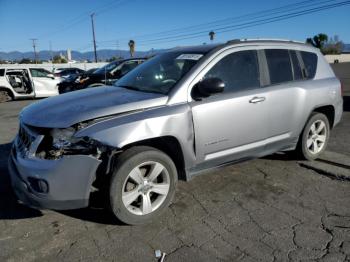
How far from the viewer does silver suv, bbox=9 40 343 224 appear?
10.4 feet

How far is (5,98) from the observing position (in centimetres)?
1485

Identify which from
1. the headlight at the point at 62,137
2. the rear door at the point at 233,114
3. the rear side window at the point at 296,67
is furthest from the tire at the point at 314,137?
the headlight at the point at 62,137

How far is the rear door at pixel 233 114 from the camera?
3.77 m

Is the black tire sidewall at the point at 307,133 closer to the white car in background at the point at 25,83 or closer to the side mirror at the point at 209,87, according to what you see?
the side mirror at the point at 209,87

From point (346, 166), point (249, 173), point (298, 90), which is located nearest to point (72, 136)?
point (249, 173)

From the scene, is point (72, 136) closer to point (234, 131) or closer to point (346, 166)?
point (234, 131)

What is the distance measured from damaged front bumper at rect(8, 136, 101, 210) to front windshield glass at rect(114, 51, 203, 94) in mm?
1216

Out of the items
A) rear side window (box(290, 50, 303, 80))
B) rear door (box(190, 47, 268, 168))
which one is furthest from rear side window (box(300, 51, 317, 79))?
rear door (box(190, 47, 268, 168))

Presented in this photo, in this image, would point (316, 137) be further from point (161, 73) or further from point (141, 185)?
point (141, 185)

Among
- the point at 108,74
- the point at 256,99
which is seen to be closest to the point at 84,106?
the point at 256,99

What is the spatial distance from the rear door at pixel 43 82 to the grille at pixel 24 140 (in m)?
12.8

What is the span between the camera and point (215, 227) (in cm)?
342

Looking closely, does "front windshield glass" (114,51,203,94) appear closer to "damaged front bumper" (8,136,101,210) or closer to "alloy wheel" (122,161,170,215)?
"alloy wheel" (122,161,170,215)

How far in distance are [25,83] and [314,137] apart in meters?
13.7
